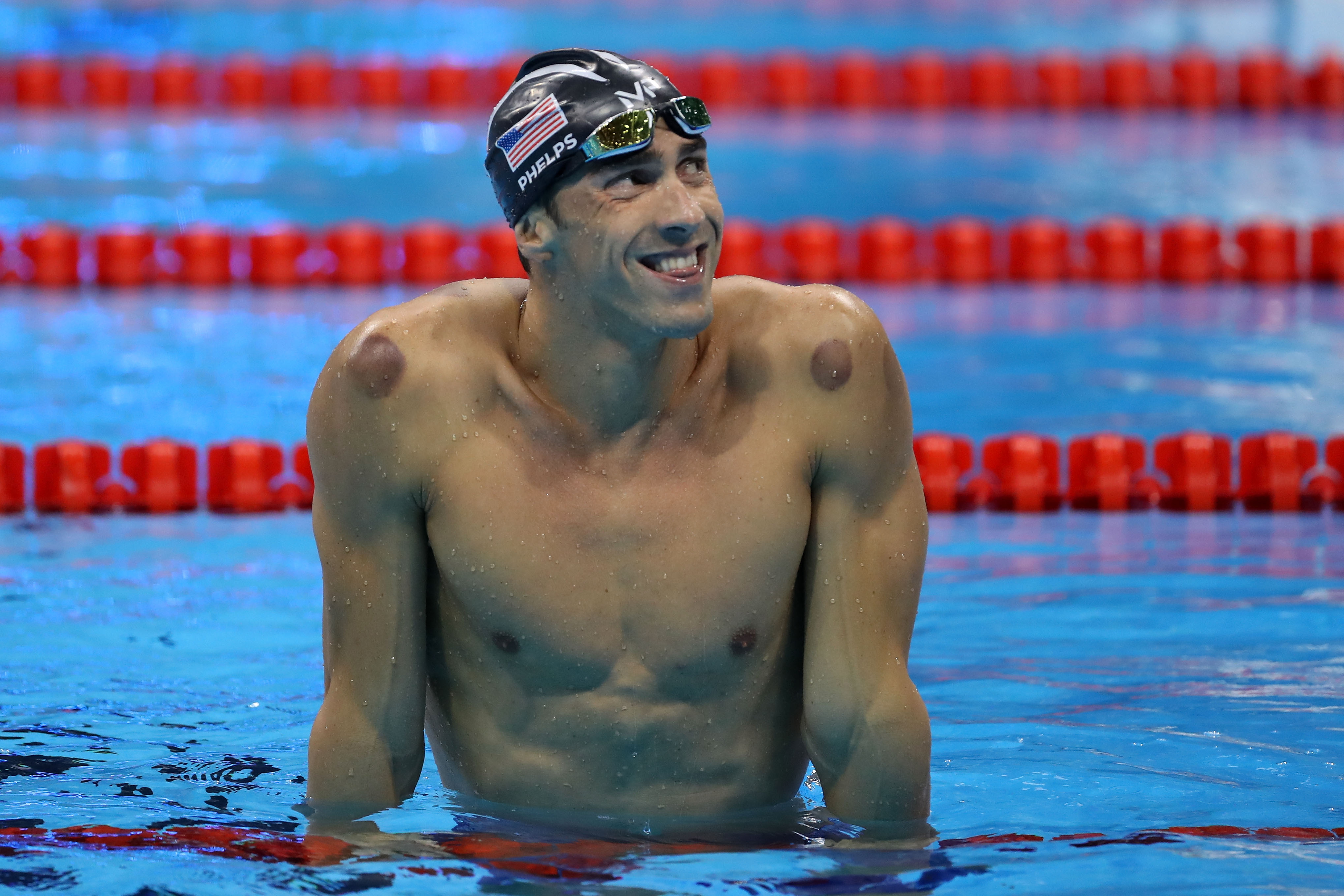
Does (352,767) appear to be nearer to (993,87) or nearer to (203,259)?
(203,259)

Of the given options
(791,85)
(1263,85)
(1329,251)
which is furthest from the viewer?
(791,85)

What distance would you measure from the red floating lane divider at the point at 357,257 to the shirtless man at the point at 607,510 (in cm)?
660

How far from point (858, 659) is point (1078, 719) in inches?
62.3

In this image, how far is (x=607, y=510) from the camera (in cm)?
278

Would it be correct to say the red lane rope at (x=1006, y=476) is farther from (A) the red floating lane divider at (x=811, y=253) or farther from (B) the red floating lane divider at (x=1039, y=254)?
(B) the red floating lane divider at (x=1039, y=254)

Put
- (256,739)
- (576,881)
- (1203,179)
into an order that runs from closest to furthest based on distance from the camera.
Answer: (576,881), (256,739), (1203,179)

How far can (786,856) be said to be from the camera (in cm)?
281

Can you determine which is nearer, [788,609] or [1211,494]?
[788,609]

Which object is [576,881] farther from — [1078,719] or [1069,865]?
[1078,719]

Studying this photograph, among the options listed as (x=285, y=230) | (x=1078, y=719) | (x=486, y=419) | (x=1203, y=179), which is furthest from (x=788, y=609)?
(x=1203, y=179)

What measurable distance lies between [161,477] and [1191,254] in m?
5.45

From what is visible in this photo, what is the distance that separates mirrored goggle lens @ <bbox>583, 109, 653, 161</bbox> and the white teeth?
173 millimetres

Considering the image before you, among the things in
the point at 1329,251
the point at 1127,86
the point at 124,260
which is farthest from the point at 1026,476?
the point at 1127,86

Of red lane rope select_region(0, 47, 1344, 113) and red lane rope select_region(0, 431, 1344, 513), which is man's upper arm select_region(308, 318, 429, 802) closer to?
red lane rope select_region(0, 431, 1344, 513)
